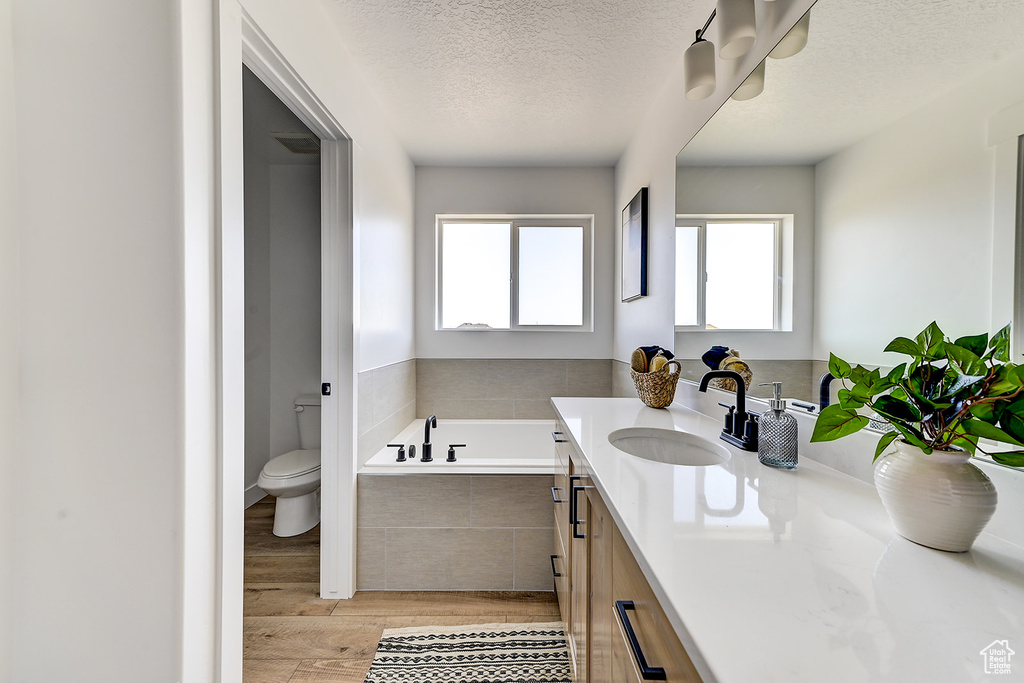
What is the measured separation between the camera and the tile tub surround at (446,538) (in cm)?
199

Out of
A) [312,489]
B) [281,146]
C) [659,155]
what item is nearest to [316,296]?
[281,146]

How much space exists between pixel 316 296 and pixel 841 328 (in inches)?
118

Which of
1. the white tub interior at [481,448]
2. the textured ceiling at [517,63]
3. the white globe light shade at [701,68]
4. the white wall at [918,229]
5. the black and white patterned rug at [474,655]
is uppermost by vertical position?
the textured ceiling at [517,63]

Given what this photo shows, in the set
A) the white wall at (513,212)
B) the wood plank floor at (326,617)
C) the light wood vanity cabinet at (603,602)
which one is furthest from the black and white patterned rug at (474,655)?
the white wall at (513,212)

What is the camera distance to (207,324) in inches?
39.9

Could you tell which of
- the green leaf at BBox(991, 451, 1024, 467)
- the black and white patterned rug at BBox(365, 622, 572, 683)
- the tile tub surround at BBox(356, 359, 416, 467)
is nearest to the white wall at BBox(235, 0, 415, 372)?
the tile tub surround at BBox(356, 359, 416, 467)

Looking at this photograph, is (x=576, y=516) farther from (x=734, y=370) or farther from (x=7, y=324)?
(x=7, y=324)

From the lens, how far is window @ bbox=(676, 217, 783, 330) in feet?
4.15

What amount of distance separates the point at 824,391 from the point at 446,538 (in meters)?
1.66

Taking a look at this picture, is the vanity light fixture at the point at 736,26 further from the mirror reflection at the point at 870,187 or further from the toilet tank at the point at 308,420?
the toilet tank at the point at 308,420

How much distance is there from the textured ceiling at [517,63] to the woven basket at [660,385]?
4.47 ft

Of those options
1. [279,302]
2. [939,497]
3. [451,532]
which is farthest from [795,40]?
[279,302]

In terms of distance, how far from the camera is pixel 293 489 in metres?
2.37

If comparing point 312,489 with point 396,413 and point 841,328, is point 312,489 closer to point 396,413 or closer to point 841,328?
point 396,413
